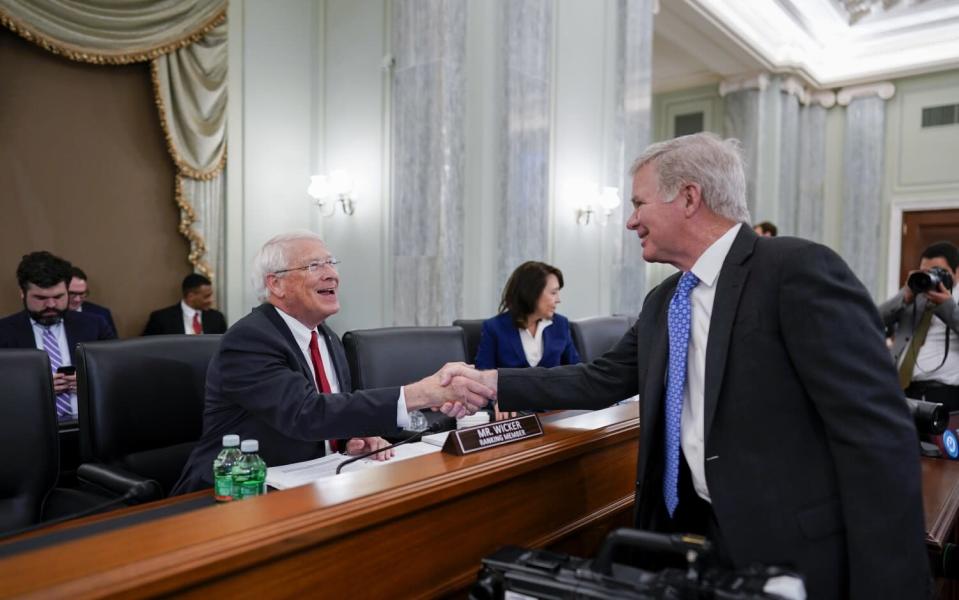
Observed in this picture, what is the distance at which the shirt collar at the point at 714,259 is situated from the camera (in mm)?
1412

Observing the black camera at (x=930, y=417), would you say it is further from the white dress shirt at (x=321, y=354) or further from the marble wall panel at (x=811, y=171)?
the marble wall panel at (x=811, y=171)

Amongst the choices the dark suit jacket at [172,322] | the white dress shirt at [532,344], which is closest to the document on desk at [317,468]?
the white dress shirt at [532,344]

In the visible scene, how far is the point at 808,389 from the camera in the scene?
1.21 metres

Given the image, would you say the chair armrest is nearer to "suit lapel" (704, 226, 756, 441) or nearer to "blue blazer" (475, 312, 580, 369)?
"suit lapel" (704, 226, 756, 441)

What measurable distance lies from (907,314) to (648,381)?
305 cm

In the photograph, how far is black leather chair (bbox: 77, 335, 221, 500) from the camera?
2.04m

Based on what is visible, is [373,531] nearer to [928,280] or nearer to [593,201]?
[928,280]

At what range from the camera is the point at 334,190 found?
5.41 m

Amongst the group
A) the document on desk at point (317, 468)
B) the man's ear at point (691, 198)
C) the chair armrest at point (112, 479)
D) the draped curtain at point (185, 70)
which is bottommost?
the chair armrest at point (112, 479)

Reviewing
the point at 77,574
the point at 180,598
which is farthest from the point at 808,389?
the point at 77,574

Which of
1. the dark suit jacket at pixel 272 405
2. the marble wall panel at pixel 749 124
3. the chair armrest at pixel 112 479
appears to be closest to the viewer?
the dark suit jacket at pixel 272 405

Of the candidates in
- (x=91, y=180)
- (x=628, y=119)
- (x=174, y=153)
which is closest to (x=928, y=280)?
(x=628, y=119)

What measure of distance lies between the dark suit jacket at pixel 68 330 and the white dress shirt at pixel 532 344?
2326 mm

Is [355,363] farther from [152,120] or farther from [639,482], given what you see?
[152,120]
